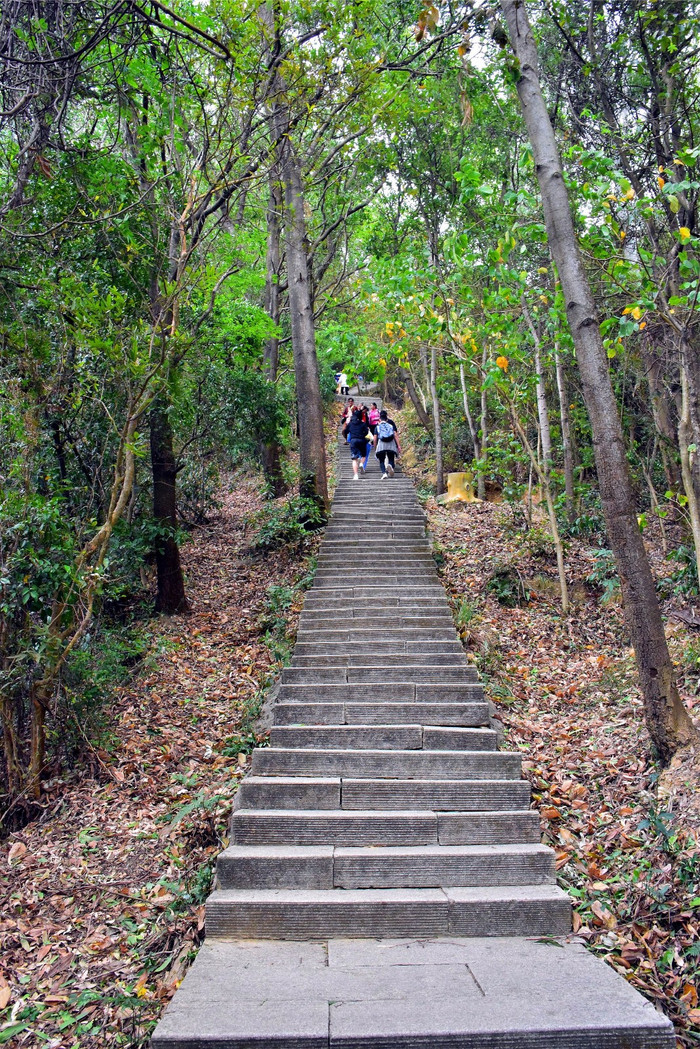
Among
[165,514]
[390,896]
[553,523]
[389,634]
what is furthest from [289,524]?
[390,896]

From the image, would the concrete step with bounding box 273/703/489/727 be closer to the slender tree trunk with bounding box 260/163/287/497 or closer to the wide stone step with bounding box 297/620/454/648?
the wide stone step with bounding box 297/620/454/648

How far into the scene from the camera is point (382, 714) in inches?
238

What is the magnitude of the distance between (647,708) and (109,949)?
416cm

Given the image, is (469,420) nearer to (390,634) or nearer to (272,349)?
(272,349)

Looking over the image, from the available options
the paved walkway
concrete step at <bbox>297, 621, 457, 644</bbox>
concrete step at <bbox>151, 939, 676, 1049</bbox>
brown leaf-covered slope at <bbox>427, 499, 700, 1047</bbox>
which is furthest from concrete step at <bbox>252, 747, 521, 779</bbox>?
concrete step at <bbox>297, 621, 457, 644</bbox>

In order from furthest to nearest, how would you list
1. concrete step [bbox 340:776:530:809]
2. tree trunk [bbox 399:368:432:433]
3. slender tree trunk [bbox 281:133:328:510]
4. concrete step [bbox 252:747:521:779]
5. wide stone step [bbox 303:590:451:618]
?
tree trunk [bbox 399:368:432:433]
slender tree trunk [bbox 281:133:328:510]
wide stone step [bbox 303:590:451:618]
concrete step [bbox 252:747:521:779]
concrete step [bbox 340:776:530:809]

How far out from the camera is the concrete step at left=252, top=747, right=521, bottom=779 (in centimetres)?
534

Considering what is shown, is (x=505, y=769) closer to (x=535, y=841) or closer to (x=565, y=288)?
(x=535, y=841)

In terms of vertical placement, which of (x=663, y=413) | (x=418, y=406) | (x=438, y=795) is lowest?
(x=438, y=795)

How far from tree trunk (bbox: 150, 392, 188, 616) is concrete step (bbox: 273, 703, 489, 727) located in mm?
3771

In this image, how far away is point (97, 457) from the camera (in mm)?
8102

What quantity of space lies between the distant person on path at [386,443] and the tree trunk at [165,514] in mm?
6182

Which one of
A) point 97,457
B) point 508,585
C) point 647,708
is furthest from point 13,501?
point 508,585

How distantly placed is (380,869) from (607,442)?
11.8ft
